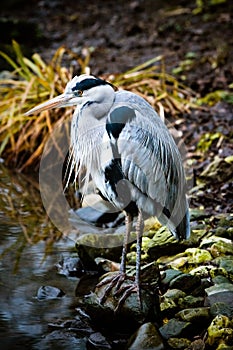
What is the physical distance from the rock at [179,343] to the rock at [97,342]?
35 centimetres

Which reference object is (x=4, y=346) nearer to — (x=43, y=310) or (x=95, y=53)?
(x=43, y=310)

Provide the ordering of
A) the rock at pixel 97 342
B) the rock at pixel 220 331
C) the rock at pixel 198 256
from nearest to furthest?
the rock at pixel 220 331
the rock at pixel 97 342
the rock at pixel 198 256

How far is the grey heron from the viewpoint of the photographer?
3.72 metres

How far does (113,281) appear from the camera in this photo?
3896mm

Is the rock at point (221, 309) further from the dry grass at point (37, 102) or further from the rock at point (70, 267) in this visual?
the dry grass at point (37, 102)

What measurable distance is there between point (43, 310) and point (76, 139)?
108 cm

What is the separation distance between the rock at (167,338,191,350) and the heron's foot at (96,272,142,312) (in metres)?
0.36

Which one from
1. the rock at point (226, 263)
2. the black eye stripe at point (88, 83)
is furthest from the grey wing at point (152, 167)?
the rock at point (226, 263)

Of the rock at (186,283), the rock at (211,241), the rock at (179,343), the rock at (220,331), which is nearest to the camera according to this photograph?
the rock at (220,331)

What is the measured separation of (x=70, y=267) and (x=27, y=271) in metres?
0.32

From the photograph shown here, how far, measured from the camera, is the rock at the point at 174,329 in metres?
3.52

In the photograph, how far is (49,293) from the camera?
4230mm

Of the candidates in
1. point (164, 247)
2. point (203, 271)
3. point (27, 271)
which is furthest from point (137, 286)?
point (27, 271)

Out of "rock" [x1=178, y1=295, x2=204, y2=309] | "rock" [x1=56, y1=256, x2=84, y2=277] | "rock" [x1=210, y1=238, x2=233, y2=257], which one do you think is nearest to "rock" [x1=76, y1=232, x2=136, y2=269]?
"rock" [x1=56, y1=256, x2=84, y2=277]
